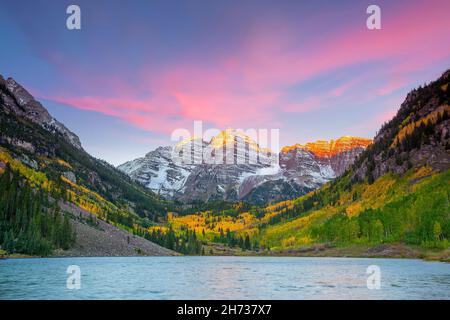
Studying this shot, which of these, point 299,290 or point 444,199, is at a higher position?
point 444,199

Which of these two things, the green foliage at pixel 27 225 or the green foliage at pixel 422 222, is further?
the green foliage at pixel 422 222

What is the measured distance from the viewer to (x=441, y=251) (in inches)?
5531

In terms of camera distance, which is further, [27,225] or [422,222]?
[422,222]

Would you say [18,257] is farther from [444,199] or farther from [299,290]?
[444,199]

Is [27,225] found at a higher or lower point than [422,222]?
lower

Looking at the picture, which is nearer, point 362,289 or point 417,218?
point 362,289

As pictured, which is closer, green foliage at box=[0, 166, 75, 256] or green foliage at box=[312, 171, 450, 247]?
green foliage at box=[0, 166, 75, 256]
